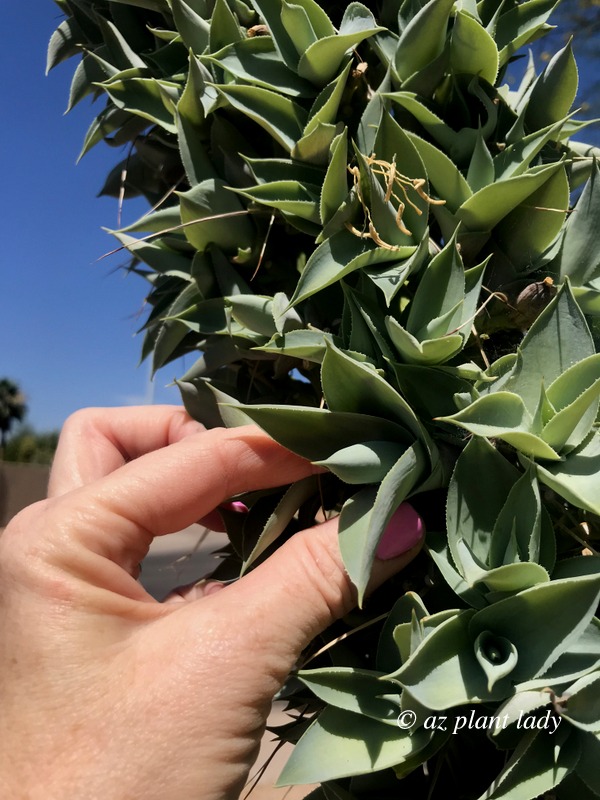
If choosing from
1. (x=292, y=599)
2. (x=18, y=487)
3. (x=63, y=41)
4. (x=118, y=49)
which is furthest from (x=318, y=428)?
(x=18, y=487)

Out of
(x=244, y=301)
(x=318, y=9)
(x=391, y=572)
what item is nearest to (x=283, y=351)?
(x=244, y=301)

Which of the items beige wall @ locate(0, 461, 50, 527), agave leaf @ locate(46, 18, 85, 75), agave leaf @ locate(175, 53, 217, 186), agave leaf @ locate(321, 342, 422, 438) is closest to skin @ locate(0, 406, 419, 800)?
agave leaf @ locate(321, 342, 422, 438)

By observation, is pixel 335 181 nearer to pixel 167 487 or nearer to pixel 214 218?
pixel 214 218

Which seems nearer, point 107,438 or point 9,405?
point 107,438

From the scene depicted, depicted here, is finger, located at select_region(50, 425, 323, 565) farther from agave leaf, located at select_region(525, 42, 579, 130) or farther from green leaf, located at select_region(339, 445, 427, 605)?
agave leaf, located at select_region(525, 42, 579, 130)

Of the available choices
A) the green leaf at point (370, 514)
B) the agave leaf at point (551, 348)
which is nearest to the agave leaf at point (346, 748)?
the green leaf at point (370, 514)

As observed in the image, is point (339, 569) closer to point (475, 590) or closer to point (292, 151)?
point (475, 590)
